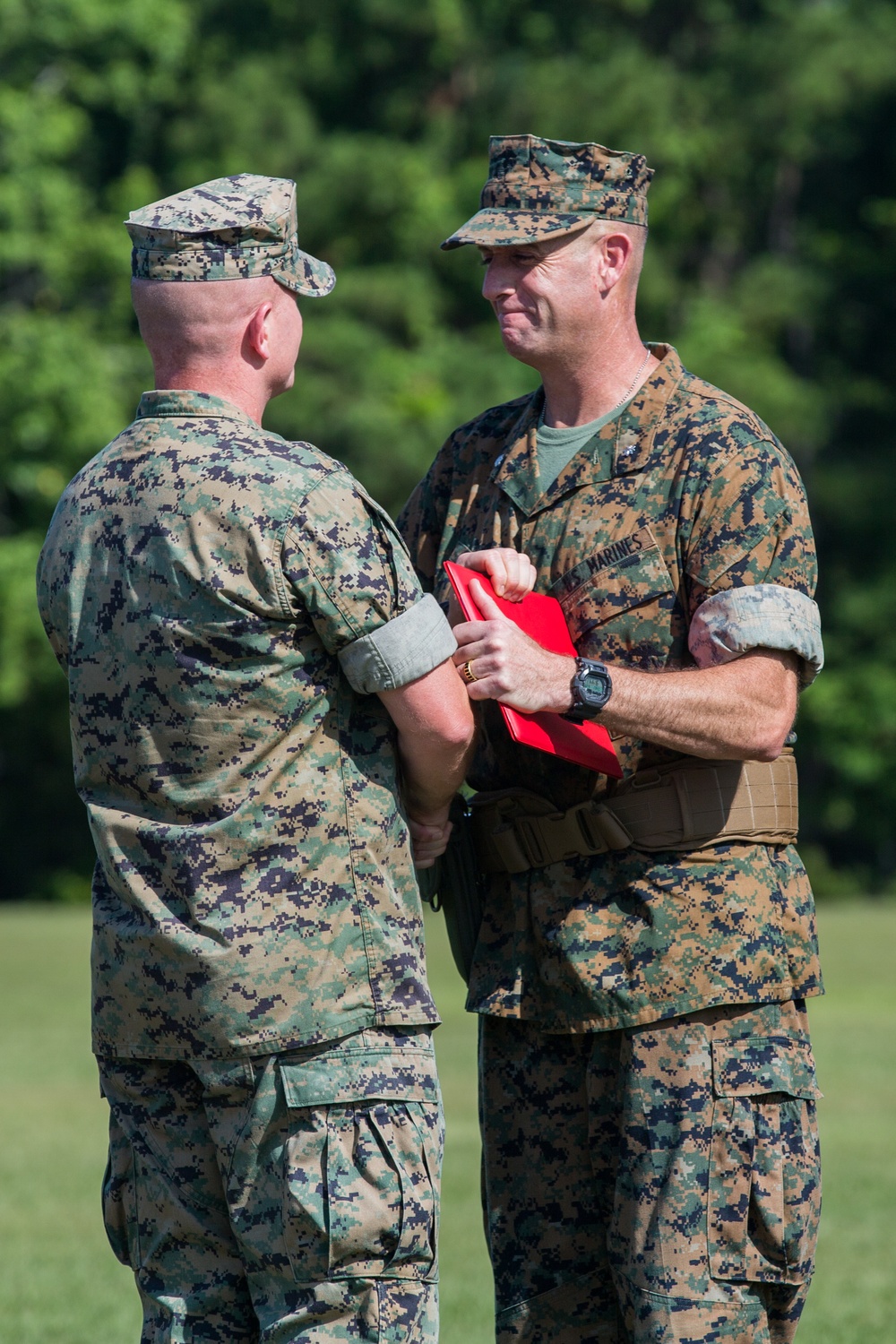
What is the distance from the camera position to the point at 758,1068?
3.13 m

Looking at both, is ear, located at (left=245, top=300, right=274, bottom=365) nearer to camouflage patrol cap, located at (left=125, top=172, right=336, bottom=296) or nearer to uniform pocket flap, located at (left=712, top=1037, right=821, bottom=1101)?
camouflage patrol cap, located at (left=125, top=172, right=336, bottom=296)

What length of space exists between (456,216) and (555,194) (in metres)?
24.0

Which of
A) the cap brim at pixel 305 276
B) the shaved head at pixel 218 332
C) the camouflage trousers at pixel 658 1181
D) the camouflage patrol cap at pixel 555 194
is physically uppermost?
the camouflage patrol cap at pixel 555 194

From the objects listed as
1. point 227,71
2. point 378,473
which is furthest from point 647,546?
point 227,71

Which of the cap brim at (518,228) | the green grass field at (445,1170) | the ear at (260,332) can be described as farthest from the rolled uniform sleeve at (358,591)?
the green grass field at (445,1170)

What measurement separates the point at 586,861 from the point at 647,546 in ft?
2.04

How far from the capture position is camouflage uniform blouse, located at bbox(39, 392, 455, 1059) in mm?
2684

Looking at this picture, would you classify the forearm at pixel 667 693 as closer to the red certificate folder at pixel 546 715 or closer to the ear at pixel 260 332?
the red certificate folder at pixel 546 715

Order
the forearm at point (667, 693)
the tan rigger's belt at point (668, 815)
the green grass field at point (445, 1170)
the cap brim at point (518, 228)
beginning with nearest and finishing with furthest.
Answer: the forearm at point (667, 693), the tan rigger's belt at point (668, 815), the cap brim at point (518, 228), the green grass field at point (445, 1170)

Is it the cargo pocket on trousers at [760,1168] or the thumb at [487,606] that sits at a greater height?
the thumb at [487,606]

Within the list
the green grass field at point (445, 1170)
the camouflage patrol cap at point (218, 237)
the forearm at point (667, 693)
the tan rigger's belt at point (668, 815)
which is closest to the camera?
Answer: the camouflage patrol cap at point (218, 237)

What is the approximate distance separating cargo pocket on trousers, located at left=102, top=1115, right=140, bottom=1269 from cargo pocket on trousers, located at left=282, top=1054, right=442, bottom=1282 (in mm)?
337

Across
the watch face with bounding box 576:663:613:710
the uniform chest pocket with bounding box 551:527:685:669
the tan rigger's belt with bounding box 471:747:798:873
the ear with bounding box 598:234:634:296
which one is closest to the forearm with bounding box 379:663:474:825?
the watch face with bounding box 576:663:613:710

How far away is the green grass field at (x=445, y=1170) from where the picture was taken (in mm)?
5172
